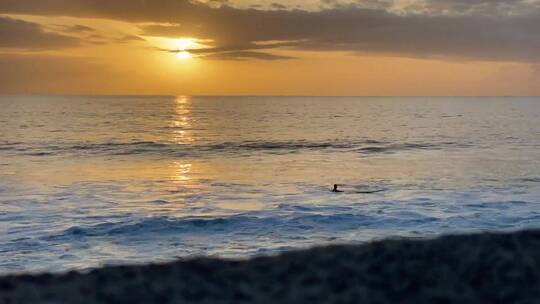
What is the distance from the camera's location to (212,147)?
179 feet

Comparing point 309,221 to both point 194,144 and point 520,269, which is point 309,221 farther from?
point 194,144

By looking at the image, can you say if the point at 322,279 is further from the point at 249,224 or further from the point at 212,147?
the point at 212,147

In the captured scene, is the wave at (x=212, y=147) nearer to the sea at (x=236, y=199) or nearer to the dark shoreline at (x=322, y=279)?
the sea at (x=236, y=199)

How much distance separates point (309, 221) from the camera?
66.8ft

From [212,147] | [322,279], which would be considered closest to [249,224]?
[322,279]

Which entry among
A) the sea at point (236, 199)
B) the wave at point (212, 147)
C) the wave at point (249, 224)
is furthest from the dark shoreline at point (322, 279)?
the wave at point (212, 147)

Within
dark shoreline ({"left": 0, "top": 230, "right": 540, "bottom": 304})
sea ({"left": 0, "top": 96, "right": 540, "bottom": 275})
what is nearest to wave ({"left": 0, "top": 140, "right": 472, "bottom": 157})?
sea ({"left": 0, "top": 96, "right": 540, "bottom": 275})

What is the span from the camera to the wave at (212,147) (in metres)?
49.3

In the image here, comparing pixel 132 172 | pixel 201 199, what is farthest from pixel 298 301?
pixel 132 172

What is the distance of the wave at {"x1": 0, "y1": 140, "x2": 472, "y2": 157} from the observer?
49281mm

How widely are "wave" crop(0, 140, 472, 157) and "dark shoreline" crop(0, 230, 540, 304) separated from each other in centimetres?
4059

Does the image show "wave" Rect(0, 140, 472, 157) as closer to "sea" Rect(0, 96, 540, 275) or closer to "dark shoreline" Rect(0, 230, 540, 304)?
"sea" Rect(0, 96, 540, 275)

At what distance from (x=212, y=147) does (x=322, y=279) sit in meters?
47.8

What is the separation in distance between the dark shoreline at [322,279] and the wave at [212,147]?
40587 mm
